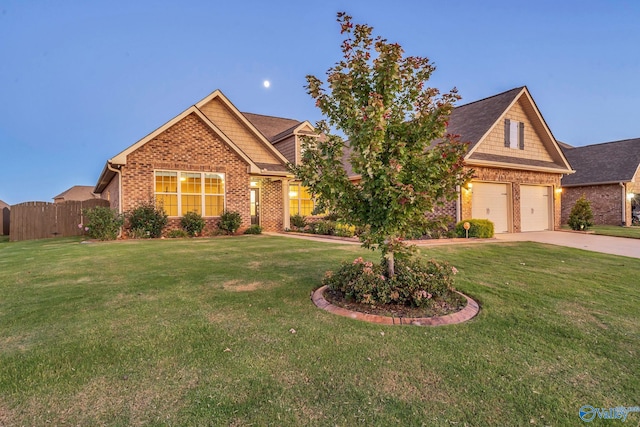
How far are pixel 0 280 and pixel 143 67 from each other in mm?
62680

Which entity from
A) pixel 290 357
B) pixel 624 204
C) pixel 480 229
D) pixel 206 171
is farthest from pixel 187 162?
pixel 624 204

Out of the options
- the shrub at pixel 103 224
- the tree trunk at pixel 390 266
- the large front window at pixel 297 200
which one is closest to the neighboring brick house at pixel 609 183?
the large front window at pixel 297 200

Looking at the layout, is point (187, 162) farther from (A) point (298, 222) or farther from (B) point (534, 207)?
(B) point (534, 207)

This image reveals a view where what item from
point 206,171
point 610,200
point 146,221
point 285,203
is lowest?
point 146,221

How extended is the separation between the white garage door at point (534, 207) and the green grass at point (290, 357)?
12577 mm

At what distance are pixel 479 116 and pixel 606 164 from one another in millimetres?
13607

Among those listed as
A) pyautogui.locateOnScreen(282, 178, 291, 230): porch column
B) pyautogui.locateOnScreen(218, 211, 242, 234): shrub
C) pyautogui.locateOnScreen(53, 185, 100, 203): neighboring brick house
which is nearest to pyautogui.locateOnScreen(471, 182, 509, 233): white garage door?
pyautogui.locateOnScreen(282, 178, 291, 230): porch column

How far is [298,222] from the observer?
17688mm

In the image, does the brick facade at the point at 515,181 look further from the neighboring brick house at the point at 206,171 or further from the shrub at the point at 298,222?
the neighboring brick house at the point at 206,171

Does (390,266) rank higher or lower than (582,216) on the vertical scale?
lower

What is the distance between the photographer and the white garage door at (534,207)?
1693cm

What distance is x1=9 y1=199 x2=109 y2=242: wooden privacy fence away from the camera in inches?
592

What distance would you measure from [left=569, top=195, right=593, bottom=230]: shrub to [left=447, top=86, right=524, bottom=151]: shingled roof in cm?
655

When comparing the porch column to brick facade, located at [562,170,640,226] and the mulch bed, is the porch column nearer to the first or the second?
the mulch bed
